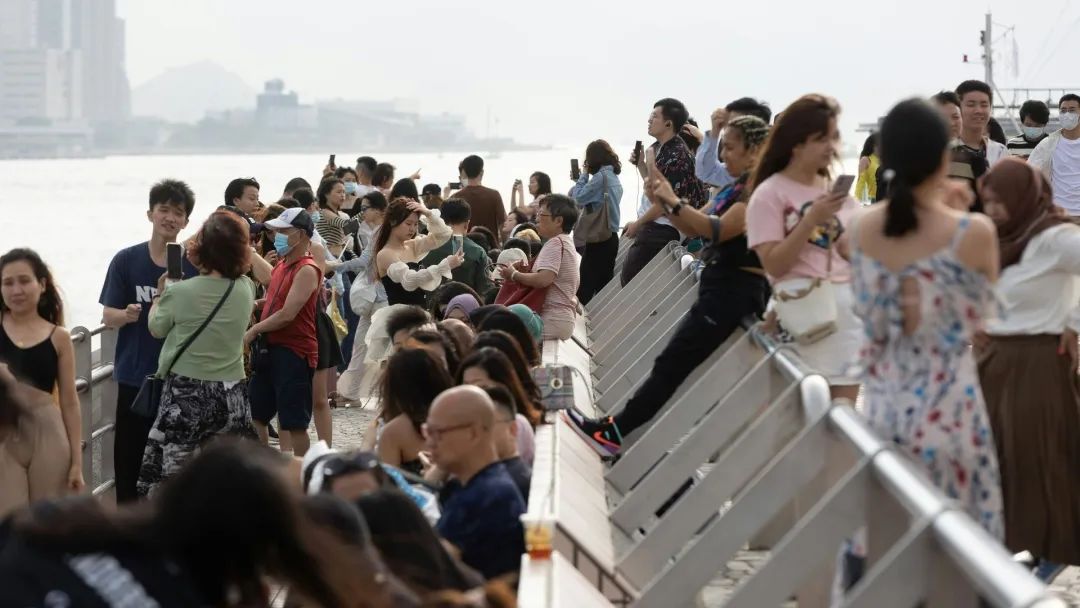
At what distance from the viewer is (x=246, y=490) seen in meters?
3.49

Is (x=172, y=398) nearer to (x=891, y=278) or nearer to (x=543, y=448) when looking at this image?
(x=543, y=448)

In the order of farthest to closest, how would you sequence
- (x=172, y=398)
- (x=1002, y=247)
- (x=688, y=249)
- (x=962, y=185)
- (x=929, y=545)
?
(x=688, y=249)
(x=172, y=398)
(x=1002, y=247)
(x=962, y=185)
(x=929, y=545)

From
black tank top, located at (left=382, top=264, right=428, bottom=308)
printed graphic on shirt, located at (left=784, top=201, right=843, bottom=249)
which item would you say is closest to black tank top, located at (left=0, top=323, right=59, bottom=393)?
printed graphic on shirt, located at (left=784, top=201, right=843, bottom=249)

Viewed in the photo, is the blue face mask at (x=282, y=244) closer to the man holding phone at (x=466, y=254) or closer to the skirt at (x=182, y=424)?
the skirt at (x=182, y=424)

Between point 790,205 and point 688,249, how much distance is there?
632 centimetres

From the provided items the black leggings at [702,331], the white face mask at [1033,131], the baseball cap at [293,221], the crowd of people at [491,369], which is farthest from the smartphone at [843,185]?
the white face mask at [1033,131]

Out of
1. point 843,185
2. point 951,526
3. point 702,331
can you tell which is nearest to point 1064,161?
point 702,331

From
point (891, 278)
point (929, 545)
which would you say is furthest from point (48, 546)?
point (891, 278)

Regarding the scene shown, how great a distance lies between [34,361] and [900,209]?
479 cm

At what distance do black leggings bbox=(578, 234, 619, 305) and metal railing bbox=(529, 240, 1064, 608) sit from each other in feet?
22.9

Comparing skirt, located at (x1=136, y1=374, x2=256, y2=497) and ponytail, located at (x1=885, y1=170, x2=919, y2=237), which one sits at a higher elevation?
ponytail, located at (x1=885, y1=170, x2=919, y2=237)

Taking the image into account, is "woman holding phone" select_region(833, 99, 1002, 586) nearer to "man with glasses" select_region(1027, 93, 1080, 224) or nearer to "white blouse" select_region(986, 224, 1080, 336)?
"white blouse" select_region(986, 224, 1080, 336)

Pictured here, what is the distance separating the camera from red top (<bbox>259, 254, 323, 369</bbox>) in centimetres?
1159

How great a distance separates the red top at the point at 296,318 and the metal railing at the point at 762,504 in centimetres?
308
